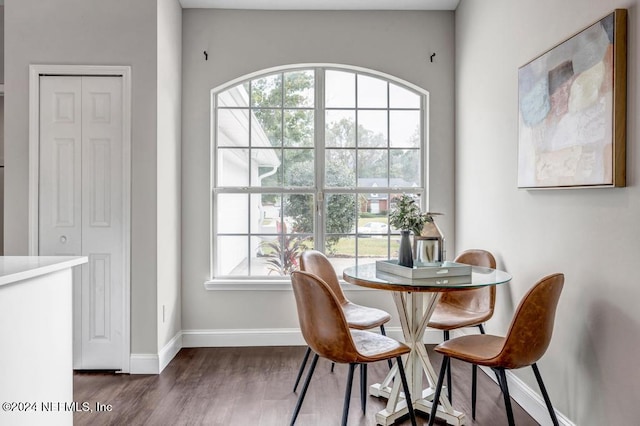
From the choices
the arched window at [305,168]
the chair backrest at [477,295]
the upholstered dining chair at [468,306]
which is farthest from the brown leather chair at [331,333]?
the arched window at [305,168]

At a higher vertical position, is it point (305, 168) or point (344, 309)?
point (305, 168)

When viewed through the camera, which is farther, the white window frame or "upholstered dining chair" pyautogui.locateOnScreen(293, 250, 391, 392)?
the white window frame

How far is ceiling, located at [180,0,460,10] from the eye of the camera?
11.3ft

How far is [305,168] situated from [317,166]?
106 millimetres

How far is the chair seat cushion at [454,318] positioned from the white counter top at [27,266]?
77.0 inches

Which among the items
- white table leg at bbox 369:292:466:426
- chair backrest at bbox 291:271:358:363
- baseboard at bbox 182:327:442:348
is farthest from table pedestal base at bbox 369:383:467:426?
baseboard at bbox 182:327:442:348

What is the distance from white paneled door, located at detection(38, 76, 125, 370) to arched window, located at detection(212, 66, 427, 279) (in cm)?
85

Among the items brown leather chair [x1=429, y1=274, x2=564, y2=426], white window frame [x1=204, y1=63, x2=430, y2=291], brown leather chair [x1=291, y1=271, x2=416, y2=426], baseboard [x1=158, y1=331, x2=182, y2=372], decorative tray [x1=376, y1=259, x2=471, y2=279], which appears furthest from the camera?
white window frame [x1=204, y1=63, x2=430, y2=291]

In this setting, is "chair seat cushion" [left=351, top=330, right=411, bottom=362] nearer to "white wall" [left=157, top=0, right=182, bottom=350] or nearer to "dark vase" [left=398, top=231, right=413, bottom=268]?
"dark vase" [left=398, top=231, right=413, bottom=268]

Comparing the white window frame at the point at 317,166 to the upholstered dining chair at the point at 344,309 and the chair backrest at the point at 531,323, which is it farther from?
the chair backrest at the point at 531,323

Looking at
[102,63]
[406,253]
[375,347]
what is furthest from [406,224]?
[102,63]

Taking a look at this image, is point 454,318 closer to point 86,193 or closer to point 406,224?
point 406,224

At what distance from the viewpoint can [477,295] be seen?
2787mm

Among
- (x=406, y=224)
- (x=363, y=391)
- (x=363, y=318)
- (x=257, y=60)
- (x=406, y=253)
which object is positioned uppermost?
(x=257, y=60)
